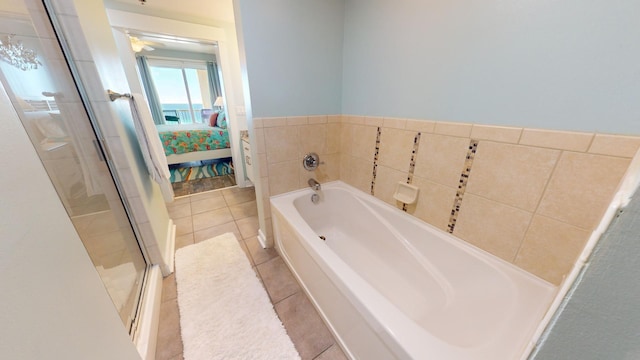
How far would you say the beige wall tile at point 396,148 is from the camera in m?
1.37

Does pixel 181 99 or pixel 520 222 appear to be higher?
pixel 181 99

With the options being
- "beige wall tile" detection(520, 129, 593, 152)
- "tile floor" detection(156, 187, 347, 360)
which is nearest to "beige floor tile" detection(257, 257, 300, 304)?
"tile floor" detection(156, 187, 347, 360)

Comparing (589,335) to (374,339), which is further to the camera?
(374,339)

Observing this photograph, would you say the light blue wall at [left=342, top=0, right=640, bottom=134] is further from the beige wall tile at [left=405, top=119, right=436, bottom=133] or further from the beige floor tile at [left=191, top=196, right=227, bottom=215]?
the beige floor tile at [left=191, top=196, right=227, bottom=215]

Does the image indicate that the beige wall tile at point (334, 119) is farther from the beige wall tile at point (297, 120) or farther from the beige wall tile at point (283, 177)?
the beige wall tile at point (283, 177)

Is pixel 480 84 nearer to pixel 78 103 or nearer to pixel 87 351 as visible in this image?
pixel 87 351

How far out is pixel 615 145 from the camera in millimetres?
707

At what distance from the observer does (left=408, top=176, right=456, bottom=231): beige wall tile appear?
123cm

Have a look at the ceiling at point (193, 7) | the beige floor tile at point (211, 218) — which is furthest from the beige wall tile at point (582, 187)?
the ceiling at point (193, 7)

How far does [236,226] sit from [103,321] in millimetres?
1614

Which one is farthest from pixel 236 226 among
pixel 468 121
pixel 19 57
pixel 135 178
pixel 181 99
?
pixel 181 99

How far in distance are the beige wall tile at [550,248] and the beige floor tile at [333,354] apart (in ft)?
3.34

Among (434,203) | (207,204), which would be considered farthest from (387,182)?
(207,204)

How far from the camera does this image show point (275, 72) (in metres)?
1.48
